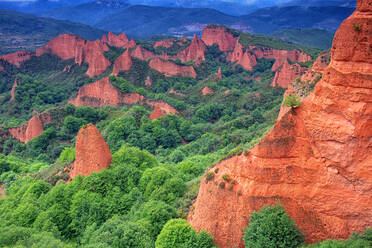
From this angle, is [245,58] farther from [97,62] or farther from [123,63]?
[97,62]

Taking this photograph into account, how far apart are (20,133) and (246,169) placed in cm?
5500

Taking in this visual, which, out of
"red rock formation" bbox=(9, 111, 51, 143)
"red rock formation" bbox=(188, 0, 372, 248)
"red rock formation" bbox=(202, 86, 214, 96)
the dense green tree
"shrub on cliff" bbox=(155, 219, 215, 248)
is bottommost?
"red rock formation" bbox=(9, 111, 51, 143)

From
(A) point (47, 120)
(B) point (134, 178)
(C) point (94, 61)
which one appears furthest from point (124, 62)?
(B) point (134, 178)

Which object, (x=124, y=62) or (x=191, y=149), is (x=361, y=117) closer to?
(x=191, y=149)

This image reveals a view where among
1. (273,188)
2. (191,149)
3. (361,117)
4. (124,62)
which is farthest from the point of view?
(124,62)

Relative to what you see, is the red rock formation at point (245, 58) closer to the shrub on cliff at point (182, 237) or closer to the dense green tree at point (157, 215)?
the dense green tree at point (157, 215)

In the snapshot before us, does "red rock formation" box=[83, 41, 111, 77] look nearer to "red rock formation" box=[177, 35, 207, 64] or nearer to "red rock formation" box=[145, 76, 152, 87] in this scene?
"red rock formation" box=[145, 76, 152, 87]

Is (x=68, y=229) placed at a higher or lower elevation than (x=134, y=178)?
lower

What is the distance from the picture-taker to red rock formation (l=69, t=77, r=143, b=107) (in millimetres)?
75312

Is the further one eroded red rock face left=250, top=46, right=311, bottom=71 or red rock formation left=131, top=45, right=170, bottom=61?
red rock formation left=131, top=45, right=170, bottom=61

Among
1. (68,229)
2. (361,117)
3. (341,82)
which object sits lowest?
(68,229)

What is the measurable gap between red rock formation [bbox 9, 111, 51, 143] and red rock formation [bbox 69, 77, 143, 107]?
16.4 metres

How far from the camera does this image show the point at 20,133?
60125mm

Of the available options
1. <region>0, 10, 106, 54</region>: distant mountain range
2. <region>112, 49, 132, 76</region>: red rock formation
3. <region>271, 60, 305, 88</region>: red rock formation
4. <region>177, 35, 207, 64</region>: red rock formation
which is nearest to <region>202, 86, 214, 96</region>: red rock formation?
<region>271, 60, 305, 88</region>: red rock formation
